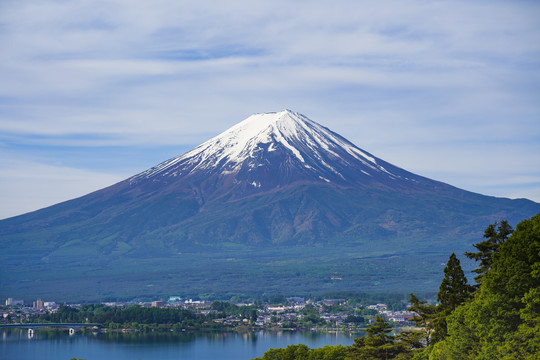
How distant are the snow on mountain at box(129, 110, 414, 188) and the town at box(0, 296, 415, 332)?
239ft

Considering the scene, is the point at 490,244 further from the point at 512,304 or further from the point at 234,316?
the point at 234,316

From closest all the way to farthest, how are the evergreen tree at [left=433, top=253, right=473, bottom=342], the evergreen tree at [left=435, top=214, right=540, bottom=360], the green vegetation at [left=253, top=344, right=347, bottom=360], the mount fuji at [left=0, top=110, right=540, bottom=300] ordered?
the evergreen tree at [left=435, top=214, right=540, bottom=360] < the evergreen tree at [left=433, top=253, right=473, bottom=342] < the green vegetation at [left=253, top=344, right=347, bottom=360] < the mount fuji at [left=0, top=110, right=540, bottom=300]

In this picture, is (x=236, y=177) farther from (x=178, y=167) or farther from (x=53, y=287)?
(x=53, y=287)

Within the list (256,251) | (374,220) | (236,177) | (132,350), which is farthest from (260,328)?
(236,177)

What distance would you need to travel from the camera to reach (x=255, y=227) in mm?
170625

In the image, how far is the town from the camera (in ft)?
295

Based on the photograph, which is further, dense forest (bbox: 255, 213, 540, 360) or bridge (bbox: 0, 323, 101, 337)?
bridge (bbox: 0, 323, 101, 337)

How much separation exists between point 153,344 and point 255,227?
9687cm

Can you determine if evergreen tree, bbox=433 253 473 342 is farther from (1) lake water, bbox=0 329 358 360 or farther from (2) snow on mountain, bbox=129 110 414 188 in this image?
(2) snow on mountain, bbox=129 110 414 188

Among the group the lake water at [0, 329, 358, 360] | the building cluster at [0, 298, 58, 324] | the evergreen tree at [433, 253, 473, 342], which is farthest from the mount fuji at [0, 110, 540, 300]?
the evergreen tree at [433, 253, 473, 342]

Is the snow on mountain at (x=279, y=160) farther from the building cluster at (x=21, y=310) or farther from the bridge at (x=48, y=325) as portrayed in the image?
the bridge at (x=48, y=325)

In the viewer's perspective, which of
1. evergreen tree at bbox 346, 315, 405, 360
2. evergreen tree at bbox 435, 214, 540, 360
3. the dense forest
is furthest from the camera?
evergreen tree at bbox 346, 315, 405, 360

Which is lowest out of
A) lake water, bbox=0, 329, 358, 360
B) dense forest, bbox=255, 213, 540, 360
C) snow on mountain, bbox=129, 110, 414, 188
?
lake water, bbox=0, 329, 358, 360

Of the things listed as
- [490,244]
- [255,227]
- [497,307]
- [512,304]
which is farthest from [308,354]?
[255,227]
